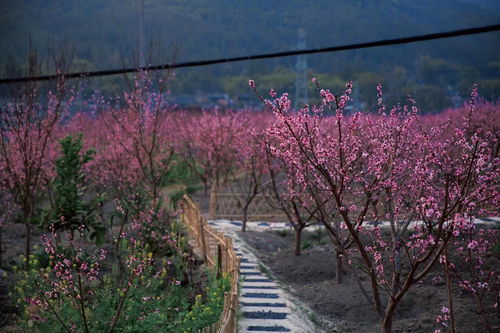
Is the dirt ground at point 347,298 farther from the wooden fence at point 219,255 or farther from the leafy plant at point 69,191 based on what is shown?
the leafy plant at point 69,191

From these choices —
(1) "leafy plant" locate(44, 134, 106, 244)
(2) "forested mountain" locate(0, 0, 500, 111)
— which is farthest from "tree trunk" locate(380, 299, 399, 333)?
(2) "forested mountain" locate(0, 0, 500, 111)

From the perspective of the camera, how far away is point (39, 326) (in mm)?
8680

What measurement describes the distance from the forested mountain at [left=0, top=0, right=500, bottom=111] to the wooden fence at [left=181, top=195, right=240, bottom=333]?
18.6 ft

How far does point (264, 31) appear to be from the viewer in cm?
7300

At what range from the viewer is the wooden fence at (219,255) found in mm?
7332

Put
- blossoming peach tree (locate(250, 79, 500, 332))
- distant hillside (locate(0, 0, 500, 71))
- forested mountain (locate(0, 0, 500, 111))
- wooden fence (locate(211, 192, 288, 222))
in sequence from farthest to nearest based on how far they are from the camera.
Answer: distant hillside (locate(0, 0, 500, 71)), forested mountain (locate(0, 0, 500, 111)), wooden fence (locate(211, 192, 288, 222)), blossoming peach tree (locate(250, 79, 500, 332))

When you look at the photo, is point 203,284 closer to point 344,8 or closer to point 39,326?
point 39,326

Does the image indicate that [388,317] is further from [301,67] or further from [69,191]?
[301,67]

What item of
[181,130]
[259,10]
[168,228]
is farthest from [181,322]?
[259,10]

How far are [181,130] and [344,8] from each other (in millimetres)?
33167


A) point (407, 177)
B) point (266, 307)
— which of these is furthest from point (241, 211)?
point (407, 177)

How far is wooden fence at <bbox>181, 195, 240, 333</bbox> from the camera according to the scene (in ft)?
24.1

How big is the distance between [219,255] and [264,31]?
6424cm

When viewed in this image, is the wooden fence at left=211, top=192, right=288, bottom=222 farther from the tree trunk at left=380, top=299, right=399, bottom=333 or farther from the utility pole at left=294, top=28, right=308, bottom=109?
the tree trunk at left=380, top=299, right=399, bottom=333
